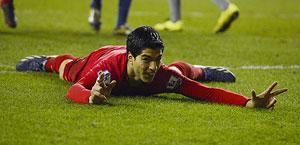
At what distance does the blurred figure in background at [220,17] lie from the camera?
1033 centimetres

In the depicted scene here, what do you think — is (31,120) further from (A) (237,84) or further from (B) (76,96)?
(A) (237,84)

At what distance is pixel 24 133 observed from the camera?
478cm

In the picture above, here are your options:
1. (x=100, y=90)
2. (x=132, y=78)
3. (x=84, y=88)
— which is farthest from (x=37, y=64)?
(x=100, y=90)

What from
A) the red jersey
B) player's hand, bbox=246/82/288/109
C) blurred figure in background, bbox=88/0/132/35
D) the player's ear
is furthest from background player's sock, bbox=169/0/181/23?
player's hand, bbox=246/82/288/109

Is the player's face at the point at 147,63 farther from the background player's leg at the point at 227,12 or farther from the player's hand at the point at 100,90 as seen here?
the background player's leg at the point at 227,12

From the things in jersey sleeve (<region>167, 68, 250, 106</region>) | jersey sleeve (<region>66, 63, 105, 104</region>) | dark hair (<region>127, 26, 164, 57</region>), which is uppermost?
dark hair (<region>127, 26, 164, 57</region>)

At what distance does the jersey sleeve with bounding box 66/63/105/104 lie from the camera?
18.4ft

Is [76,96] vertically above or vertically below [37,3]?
above

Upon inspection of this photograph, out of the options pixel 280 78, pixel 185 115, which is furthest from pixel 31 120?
pixel 280 78

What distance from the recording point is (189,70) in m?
6.91

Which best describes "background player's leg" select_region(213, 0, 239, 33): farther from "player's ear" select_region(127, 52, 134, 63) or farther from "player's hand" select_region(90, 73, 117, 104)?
"player's hand" select_region(90, 73, 117, 104)

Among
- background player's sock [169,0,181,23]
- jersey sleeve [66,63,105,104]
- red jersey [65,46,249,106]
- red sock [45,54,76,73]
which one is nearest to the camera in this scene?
jersey sleeve [66,63,105,104]

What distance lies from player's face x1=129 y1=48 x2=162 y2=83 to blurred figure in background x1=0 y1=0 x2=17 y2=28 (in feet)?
14.0

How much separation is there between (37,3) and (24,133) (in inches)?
385
